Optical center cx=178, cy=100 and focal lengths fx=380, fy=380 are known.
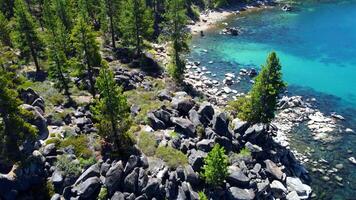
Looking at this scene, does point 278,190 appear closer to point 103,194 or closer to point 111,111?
point 103,194

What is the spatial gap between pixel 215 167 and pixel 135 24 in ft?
160

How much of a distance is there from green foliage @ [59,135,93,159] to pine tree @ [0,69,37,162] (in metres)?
5.76

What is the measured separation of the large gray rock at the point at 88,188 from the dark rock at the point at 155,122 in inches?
564

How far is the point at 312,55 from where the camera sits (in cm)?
10288

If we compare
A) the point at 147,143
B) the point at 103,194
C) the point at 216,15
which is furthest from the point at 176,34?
the point at 216,15

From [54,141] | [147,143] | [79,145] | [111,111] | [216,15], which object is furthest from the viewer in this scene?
[216,15]

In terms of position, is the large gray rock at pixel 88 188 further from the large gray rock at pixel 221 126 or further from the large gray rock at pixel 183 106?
the large gray rock at pixel 221 126

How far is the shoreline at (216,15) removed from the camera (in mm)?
123375

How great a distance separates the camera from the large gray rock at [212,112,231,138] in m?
58.0

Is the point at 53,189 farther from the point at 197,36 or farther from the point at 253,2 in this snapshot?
the point at 253,2

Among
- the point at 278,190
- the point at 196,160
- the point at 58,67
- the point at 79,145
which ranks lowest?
the point at 278,190

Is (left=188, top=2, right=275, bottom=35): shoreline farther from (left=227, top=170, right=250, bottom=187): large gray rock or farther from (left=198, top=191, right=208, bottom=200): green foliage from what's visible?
(left=198, top=191, right=208, bottom=200): green foliage

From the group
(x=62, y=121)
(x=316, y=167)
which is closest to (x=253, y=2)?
(x=316, y=167)

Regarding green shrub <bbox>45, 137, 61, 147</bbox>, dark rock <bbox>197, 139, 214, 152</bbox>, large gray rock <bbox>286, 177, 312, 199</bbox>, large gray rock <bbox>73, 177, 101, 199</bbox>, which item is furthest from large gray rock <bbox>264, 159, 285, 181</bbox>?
green shrub <bbox>45, 137, 61, 147</bbox>
